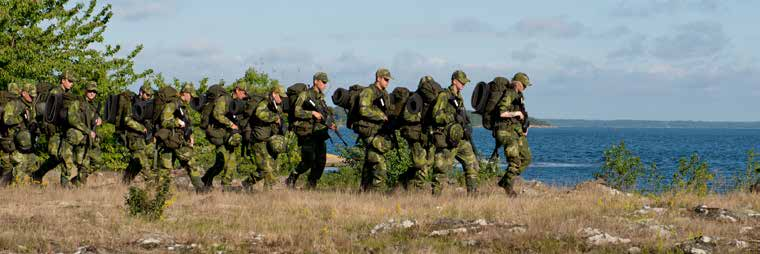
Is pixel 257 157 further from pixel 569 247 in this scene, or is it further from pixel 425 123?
pixel 569 247

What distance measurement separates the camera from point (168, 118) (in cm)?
1402

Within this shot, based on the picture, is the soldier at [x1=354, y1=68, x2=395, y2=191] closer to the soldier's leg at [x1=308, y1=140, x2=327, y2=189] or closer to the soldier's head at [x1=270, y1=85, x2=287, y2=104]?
the soldier's leg at [x1=308, y1=140, x2=327, y2=189]

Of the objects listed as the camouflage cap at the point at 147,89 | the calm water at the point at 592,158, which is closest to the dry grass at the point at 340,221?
the camouflage cap at the point at 147,89

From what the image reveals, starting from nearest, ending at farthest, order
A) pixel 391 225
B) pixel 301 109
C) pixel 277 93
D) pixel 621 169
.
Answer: pixel 391 225
pixel 301 109
pixel 277 93
pixel 621 169

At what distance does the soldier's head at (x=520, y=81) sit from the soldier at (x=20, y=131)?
773cm

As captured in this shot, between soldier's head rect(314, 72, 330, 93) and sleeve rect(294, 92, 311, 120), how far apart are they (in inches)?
9.6

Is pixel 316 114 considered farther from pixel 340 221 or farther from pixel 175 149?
pixel 340 221

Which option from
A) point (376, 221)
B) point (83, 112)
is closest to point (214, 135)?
point (83, 112)

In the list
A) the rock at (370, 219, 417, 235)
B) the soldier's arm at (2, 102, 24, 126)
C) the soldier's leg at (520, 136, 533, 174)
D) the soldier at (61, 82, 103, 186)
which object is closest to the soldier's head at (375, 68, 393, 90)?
the soldier's leg at (520, 136, 533, 174)

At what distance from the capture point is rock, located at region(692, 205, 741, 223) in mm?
10391

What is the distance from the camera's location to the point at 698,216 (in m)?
10.8

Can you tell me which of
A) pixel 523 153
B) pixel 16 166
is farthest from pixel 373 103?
pixel 16 166

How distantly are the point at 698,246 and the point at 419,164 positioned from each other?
18.0 feet

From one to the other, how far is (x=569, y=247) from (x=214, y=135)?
7284 millimetres
